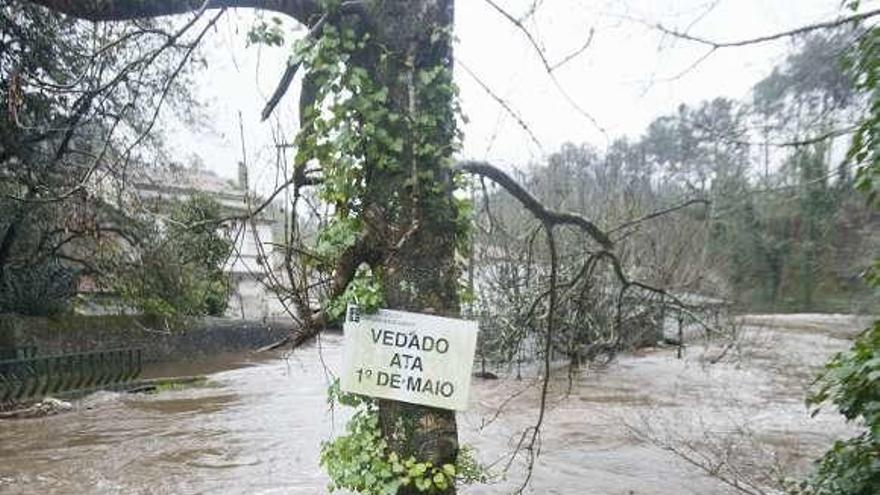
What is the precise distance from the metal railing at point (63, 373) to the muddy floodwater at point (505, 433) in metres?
0.70

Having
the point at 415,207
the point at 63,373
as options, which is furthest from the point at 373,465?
the point at 63,373

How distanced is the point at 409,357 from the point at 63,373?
12147mm

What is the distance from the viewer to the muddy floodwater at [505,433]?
7641 millimetres

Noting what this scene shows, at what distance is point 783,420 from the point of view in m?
10.7

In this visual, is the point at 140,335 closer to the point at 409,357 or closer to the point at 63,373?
the point at 63,373

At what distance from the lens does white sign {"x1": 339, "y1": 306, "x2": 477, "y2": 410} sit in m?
2.91

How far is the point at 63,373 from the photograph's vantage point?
42.1 feet

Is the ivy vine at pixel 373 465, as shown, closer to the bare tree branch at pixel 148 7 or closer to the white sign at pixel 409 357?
the white sign at pixel 409 357

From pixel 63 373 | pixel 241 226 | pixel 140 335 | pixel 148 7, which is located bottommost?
pixel 63 373

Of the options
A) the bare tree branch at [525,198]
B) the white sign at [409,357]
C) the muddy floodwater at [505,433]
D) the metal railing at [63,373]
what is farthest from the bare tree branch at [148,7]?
the metal railing at [63,373]

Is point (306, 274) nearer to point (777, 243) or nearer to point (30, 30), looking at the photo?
point (30, 30)

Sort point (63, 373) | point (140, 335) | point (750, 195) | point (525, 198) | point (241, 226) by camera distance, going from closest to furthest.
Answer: point (525, 198)
point (241, 226)
point (750, 195)
point (63, 373)
point (140, 335)

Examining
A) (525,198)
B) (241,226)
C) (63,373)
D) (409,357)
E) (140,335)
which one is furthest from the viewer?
(140,335)

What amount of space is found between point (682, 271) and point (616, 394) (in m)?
4.39
